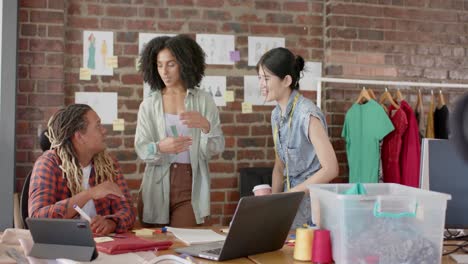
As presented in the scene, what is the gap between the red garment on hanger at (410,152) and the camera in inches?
154

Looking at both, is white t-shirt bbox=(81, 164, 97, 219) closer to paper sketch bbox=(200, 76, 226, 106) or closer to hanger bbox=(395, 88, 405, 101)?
paper sketch bbox=(200, 76, 226, 106)

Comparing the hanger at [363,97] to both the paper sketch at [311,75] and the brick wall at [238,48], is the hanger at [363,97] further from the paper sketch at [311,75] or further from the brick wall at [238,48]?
the paper sketch at [311,75]

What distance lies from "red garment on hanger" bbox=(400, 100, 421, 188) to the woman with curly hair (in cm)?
156

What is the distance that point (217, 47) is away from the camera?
409 centimetres

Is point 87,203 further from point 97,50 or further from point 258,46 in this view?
point 258,46

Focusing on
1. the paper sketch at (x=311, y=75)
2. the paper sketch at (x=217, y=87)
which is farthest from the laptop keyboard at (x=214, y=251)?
the paper sketch at (x=311, y=75)

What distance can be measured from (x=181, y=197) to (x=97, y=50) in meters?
1.51

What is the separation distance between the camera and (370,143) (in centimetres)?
389

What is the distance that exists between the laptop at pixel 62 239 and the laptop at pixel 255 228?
0.96 ft

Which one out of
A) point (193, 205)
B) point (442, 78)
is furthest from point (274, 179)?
point (442, 78)

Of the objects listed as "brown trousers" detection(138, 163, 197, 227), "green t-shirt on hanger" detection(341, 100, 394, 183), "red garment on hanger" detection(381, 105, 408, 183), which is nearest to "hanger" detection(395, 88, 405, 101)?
"red garment on hanger" detection(381, 105, 408, 183)

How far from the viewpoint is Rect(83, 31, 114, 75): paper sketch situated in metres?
3.90

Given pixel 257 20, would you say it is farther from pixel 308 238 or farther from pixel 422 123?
pixel 308 238

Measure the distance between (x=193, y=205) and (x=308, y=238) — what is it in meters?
1.26
